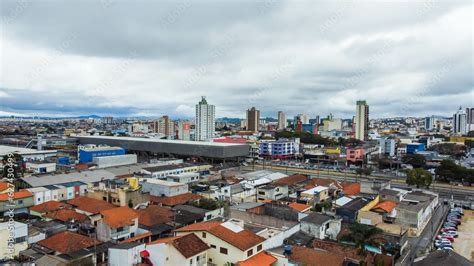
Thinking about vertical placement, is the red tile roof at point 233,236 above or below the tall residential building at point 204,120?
below

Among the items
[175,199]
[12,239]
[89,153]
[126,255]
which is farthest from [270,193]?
[89,153]

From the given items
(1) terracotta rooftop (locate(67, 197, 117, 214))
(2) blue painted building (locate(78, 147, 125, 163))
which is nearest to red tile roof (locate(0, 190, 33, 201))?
(1) terracotta rooftop (locate(67, 197, 117, 214))

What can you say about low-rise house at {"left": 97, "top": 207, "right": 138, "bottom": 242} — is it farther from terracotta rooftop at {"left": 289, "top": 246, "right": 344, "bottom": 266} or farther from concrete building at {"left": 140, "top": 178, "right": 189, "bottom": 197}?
terracotta rooftop at {"left": 289, "top": 246, "right": 344, "bottom": 266}

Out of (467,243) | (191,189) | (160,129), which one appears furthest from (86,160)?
(160,129)

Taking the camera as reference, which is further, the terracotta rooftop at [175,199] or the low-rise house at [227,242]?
the terracotta rooftop at [175,199]

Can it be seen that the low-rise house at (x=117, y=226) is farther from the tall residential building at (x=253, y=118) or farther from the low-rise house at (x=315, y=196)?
the tall residential building at (x=253, y=118)

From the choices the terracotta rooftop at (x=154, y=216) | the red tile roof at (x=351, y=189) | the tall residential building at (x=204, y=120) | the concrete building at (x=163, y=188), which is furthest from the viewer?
the tall residential building at (x=204, y=120)

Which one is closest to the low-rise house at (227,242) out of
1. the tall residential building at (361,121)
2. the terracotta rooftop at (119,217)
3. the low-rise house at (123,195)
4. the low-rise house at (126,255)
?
the low-rise house at (126,255)
